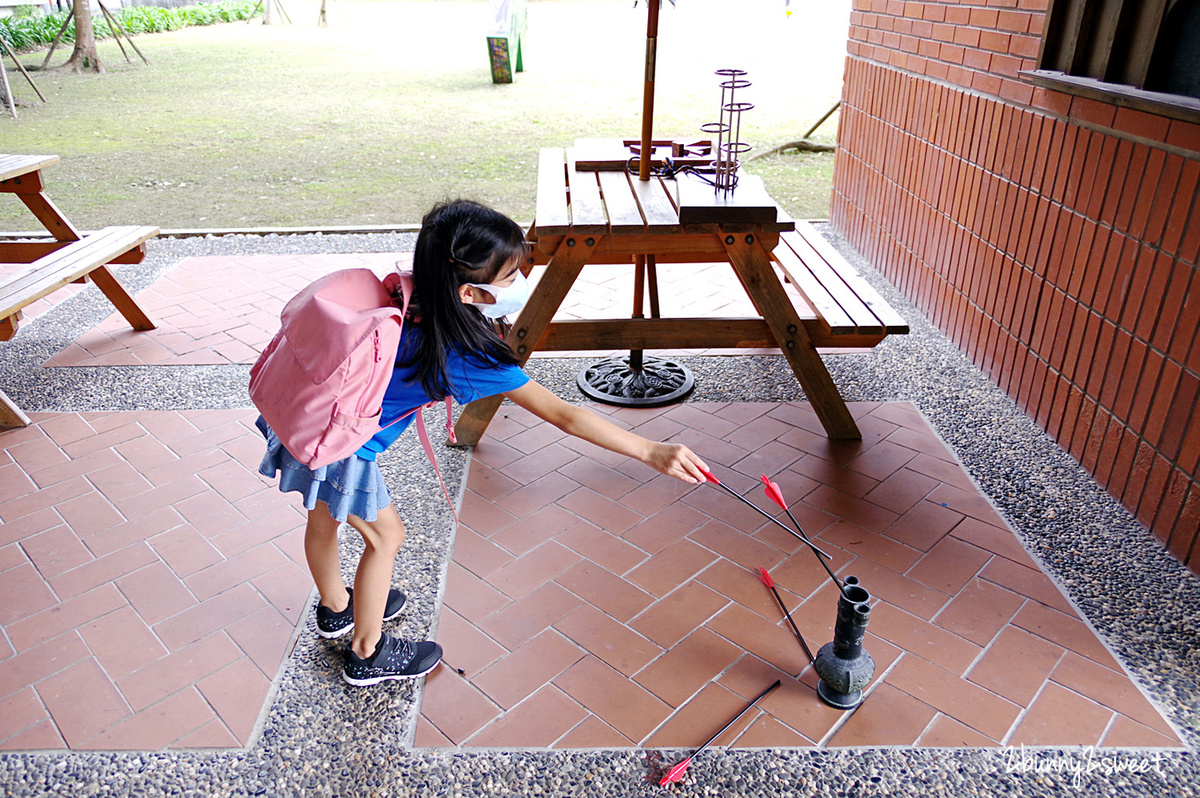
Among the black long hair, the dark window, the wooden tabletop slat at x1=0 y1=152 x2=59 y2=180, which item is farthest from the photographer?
the wooden tabletop slat at x1=0 y1=152 x2=59 y2=180

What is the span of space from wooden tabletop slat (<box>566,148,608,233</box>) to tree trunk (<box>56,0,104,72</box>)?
53.6 ft

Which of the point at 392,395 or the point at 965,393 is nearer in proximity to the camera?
the point at 392,395

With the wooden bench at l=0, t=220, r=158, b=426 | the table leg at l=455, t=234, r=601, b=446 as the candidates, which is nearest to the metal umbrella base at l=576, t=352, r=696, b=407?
the table leg at l=455, t=234, r=601, b=446

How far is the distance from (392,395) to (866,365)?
9.67 ft

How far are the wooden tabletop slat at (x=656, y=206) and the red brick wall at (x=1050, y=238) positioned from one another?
167 centimetres

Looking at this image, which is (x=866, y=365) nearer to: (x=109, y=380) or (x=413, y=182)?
(x=109, y=380)

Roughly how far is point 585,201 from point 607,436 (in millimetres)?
1681

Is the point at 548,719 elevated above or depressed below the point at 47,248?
below

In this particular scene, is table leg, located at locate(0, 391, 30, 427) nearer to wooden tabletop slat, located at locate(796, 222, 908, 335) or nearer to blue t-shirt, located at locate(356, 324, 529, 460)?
blue t-shirt, located at locate(356, 324, 529, 460)

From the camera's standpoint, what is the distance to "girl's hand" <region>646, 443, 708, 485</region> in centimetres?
194

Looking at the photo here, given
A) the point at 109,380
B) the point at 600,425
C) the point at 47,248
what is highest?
the point at 600,425

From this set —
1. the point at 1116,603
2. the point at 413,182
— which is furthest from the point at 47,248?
the point at 1116,603

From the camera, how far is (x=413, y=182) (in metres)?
8.27

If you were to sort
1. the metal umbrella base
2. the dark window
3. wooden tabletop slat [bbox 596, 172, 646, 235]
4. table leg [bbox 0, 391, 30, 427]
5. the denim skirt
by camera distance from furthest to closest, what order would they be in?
the metal umbrella base → table leg [bbox 0, 391, 30, 427] → wooden tabletop slat [bbox 596, 172, 646, 235] → the dark window → the denim skirt
